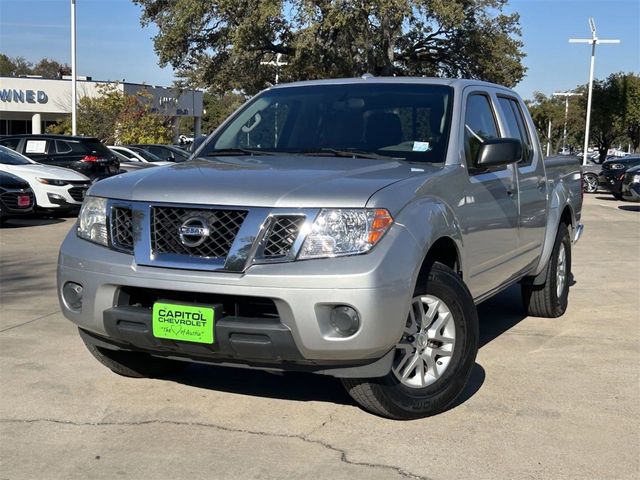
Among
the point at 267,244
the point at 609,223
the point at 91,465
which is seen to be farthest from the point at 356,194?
the point at 609,223

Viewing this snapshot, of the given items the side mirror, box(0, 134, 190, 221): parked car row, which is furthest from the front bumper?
box(0, 134, 190, 221): parked car row

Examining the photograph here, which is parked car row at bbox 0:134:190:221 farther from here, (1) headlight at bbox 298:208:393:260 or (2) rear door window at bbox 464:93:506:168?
(1) headlight at bbox 298:208:393:260

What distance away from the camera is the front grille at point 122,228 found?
414cm

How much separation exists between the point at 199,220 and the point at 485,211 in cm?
198

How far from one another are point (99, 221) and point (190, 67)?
2734 centimetres

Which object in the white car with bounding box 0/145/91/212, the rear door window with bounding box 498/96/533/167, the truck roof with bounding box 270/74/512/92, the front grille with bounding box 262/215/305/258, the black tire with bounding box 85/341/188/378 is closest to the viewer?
the front grille with bounding box 262/215/305/258

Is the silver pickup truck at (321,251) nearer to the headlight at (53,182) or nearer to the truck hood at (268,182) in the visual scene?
the truck hood at (268,182)

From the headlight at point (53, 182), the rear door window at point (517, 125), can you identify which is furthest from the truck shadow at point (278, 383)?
the headlight at point (53, 182)

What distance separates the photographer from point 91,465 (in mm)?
3678

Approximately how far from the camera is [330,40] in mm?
28094

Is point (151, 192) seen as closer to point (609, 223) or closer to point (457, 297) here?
point (457, 297)

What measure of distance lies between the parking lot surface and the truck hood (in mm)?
1198

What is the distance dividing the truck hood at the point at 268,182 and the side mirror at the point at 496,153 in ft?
1.23

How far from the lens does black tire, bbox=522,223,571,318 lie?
6.73 metres
